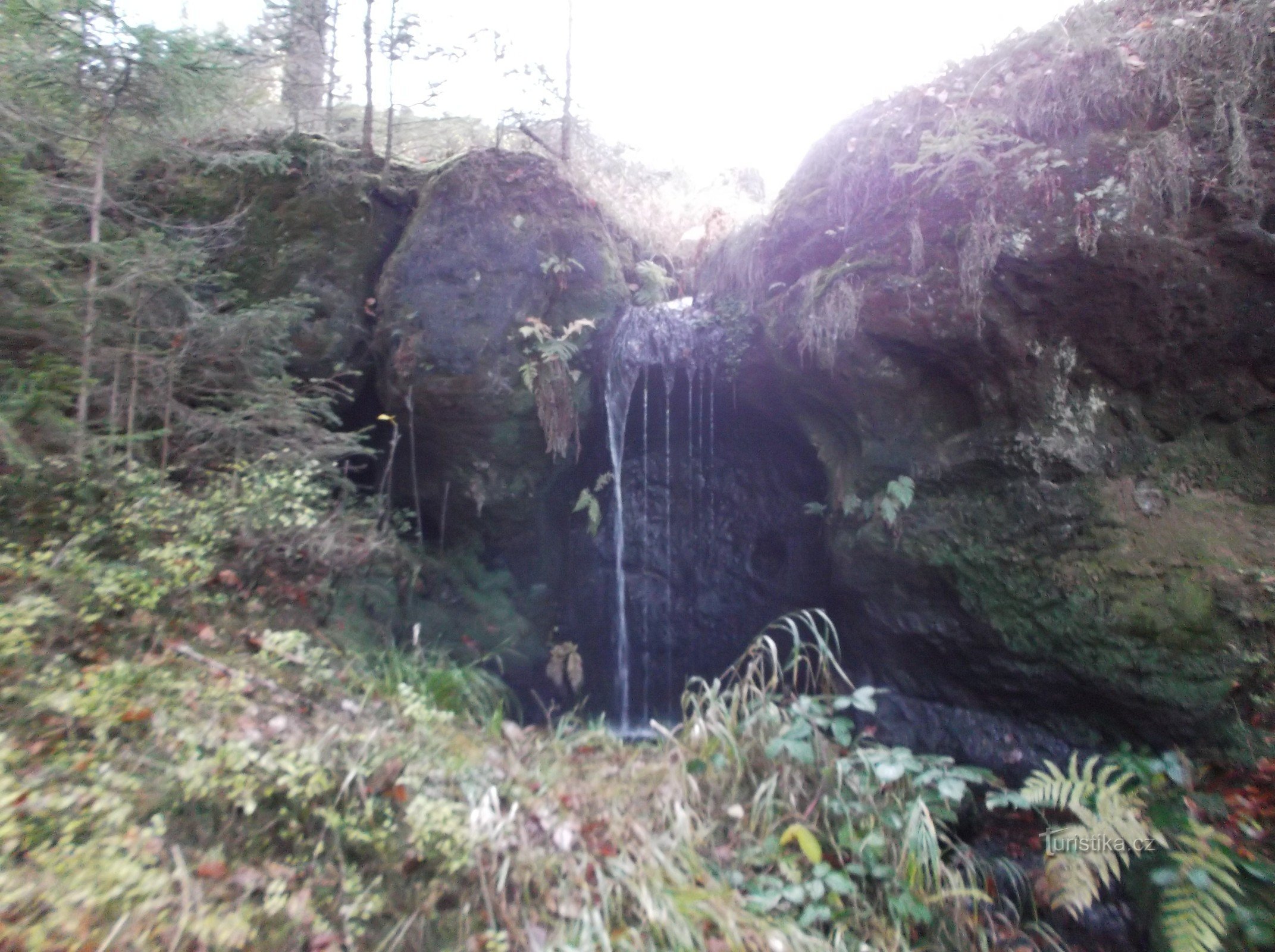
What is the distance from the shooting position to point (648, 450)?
7918 mm

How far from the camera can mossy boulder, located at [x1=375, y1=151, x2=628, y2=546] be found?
22.9 ft

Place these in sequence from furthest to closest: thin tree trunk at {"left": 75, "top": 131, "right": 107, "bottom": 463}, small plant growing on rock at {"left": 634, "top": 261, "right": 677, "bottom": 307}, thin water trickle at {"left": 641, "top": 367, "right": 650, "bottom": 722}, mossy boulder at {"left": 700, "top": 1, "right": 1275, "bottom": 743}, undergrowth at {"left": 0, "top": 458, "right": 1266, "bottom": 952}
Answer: small plant growing on rock at {"left": 634, "top": 261, "right": 677, "bottom": 307}, thin water trickle at {"left": 641, "top": 367, "right": 650, "bottom": 722}, mossy boulder at {"left": 700, "top": 1, "right": 1275, "bottom": 743}, thin tree trunk at {"left": 75, "top": 131, "right": 107, "bottom": 463}, undergrowth at {"left": 0, "top": 458, "right": 1266, "bottom": 952}

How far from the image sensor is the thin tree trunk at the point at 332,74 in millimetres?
8469

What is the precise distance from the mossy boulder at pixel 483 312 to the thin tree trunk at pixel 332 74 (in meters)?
1.81

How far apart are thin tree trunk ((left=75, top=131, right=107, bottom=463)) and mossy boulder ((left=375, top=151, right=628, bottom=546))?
2.77m

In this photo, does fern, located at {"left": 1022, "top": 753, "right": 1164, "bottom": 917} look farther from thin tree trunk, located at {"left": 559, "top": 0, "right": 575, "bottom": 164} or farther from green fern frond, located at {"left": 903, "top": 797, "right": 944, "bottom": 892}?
thin tree trunk, located at {"left": 559, "top": 0, "right": 575, "bottom": 164}

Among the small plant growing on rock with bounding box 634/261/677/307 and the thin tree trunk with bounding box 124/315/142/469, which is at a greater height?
the small plant growing on rock with bounding box 634/261/677/307

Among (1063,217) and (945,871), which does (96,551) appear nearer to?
(945,871)

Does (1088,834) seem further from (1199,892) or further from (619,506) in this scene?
(619,506)

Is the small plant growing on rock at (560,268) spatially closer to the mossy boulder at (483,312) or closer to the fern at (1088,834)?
the mossy boulder at (483,312)

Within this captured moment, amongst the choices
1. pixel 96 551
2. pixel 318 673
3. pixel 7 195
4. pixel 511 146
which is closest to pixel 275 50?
pixel 511 146

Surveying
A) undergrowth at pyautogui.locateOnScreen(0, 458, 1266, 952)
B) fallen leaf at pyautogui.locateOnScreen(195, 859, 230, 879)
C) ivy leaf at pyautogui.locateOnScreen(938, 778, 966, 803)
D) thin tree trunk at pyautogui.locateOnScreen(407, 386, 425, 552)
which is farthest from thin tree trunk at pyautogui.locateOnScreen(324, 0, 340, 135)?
ivy leaf at pyautogui.locateOnScreen(938, 778, 966, 803)

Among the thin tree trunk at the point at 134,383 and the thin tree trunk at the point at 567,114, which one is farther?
the thin tree trunk at the point at 567,114

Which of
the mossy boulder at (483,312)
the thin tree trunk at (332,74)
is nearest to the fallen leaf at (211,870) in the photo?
the mossy boulder at (483,312)
